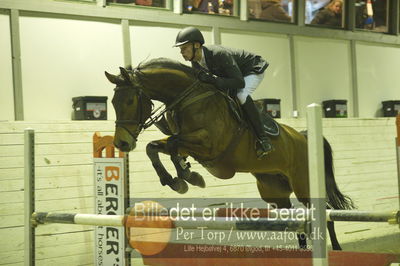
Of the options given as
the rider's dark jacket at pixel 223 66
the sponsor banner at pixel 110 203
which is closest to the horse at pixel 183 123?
the rider's dark jacket at pixel 223 66

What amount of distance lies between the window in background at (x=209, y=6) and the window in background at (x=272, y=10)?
0.95 feet

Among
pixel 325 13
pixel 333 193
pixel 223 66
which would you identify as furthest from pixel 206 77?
→ pixel 325 13

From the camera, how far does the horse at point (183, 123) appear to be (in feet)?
9.21

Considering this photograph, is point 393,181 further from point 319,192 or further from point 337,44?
point 319,192

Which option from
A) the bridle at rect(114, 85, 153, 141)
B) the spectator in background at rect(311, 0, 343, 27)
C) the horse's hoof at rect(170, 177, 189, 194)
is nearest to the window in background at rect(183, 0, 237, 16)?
the spectator in background at rect(311, 0, 343, 27)

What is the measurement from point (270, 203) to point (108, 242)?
1.24 m

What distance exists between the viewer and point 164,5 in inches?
194

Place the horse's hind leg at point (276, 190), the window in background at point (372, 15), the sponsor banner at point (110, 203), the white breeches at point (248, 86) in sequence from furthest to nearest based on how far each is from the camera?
the window in background at point (372, 15) < the horse's hind leg at point (276, 190) < the white breeches at point (248, 86) < the sponsor banner at point (110, 203)

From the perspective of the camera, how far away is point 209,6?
5.23m

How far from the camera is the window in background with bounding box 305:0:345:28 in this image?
6090mm

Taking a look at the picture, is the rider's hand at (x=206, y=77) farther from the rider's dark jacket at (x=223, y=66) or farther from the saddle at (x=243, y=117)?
the saddle at (x=243, y=117)

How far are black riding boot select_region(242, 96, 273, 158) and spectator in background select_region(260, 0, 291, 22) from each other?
2787mm

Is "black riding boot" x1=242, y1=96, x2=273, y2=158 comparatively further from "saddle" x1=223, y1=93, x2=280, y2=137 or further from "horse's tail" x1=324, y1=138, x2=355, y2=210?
"horse's tail" x1=324, y1=138, x2=355, y2=210

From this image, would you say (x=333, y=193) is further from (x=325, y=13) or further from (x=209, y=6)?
(x=325, y=13)
